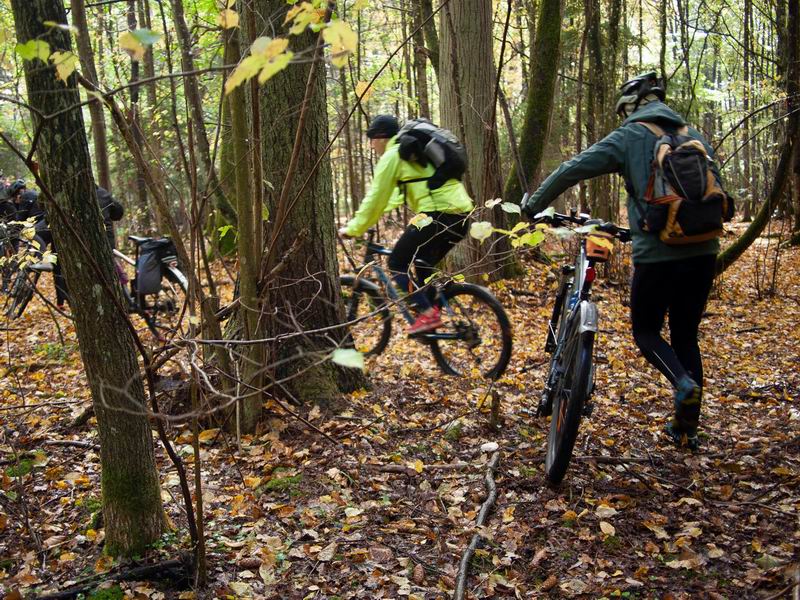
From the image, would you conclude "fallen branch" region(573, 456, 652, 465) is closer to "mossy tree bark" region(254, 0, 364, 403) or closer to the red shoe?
the red shoe

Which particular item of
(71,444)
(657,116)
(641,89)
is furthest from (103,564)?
(641,89)

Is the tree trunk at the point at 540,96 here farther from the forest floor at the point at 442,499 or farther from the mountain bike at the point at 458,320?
the forest floor at the point at 442,499

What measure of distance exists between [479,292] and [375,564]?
9.08 ft

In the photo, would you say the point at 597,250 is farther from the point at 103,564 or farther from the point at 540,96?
the point at 540,96

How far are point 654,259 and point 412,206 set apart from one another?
6.68 ft

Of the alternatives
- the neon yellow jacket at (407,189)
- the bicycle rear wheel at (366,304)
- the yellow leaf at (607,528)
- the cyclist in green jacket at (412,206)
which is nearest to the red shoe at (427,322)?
the cyclist in green jacket at (412,206)

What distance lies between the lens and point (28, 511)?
3365mm

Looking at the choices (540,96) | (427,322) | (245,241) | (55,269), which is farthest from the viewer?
(540,96)

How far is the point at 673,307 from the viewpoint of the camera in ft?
13.6

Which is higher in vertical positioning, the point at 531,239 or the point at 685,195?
the point at 685,195

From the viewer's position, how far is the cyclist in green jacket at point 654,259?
12.8 ft

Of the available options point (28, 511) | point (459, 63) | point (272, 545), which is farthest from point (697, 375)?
point (459, 63)

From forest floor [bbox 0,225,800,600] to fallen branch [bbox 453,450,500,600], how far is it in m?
0.05

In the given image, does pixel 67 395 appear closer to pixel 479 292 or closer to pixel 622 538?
pixel 479 292
